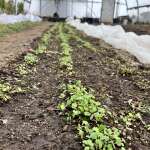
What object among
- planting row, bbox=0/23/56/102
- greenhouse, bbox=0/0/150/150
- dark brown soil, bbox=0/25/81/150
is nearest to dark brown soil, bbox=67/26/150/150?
greenhouse, bbox=0/0/150/150

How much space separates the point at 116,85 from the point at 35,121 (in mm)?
2792

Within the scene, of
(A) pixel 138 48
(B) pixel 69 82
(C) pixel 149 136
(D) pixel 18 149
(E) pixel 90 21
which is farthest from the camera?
(E) pixel 90 21

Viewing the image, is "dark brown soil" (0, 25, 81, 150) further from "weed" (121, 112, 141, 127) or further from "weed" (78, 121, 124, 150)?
"weed" (121, 112, 141, 127)

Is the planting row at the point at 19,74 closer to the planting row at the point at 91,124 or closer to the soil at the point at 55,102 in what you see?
the soil at the point at 55,102

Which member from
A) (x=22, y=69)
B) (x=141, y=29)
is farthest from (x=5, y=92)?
(x=141, y=29)

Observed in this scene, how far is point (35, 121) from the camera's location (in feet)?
14.7

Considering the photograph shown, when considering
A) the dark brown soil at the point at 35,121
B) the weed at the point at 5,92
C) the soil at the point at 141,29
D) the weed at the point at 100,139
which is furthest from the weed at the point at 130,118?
the soil at the point at 141,29

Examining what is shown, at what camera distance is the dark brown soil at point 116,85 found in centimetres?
450

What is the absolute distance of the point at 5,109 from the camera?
16.0 feet

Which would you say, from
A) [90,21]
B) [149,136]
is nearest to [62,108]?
[149,136]

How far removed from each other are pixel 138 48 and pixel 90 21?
3222cm

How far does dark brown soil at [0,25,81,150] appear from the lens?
152 inches

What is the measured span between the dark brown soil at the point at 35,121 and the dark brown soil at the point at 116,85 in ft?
2.03

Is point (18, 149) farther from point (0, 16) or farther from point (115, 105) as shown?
point (0, 16)
